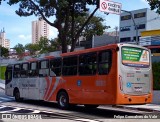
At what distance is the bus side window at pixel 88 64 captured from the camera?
50.0ft

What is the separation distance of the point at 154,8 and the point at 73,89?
5992 mm

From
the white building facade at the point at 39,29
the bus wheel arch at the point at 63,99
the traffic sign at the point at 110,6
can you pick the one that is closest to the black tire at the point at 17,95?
the bus wheel arch at the point at 63,99

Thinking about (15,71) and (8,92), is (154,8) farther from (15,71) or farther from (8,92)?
(8,92)

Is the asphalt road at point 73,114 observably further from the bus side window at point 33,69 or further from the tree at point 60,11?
the tree at point 60,11

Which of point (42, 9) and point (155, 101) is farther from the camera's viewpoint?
point (42, 9)

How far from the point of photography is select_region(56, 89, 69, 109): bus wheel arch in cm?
1719

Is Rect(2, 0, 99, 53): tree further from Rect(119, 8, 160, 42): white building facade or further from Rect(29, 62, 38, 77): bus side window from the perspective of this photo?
Rect(119, 8, 160, 42): white building facade

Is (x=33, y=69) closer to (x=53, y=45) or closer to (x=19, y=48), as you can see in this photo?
(x=53, y=45)

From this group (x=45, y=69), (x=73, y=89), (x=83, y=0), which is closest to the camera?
(x=73, y=89)

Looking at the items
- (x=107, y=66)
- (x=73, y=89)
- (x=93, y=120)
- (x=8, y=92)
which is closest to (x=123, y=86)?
(x=107, y=66)

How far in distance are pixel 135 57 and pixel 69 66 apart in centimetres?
365

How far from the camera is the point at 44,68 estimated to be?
19297mm

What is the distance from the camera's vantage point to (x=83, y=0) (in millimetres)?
30797

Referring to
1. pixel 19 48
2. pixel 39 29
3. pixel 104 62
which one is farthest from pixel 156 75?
pixel 39 29
